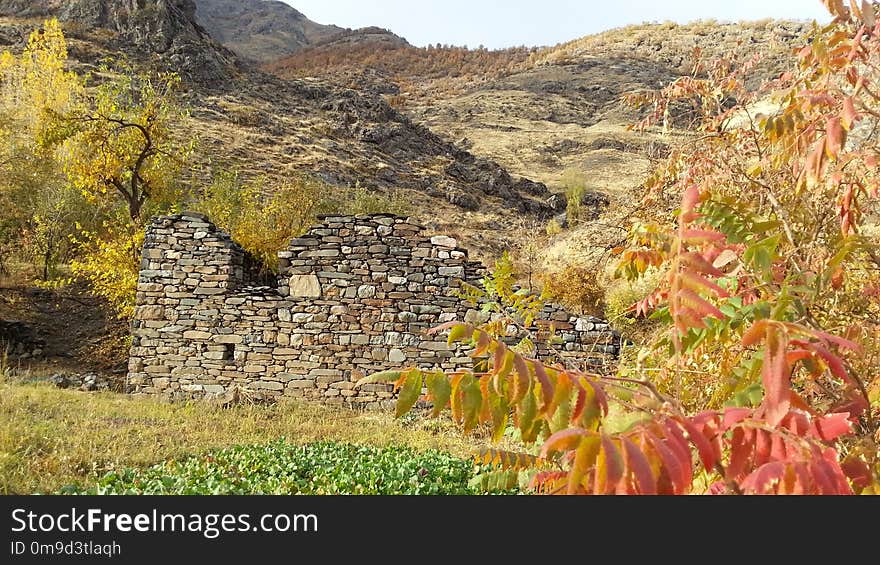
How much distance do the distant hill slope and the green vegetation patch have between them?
73.1 meters

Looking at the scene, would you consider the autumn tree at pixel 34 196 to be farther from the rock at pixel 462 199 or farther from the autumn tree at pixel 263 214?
the rock at pixel 462 199

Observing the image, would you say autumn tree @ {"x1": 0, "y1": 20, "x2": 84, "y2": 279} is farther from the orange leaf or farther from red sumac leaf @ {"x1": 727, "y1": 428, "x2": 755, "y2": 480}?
red sumac leaf @ {"x1": 727, "y1": 428, "x2": 755, "y2": 480}

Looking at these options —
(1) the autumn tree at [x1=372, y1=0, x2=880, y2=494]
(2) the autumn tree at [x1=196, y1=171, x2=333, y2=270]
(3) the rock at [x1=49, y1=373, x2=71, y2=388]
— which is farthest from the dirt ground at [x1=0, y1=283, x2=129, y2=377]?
(1) the autumn tree at [x1=372, y1=0, x2=880, y2=494]

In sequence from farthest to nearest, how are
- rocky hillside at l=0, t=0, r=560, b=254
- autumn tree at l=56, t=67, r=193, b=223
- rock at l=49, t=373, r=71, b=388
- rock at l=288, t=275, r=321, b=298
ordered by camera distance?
rocky hillside at l=0, t=0, r=560, b=254 < autumn tree at l=56, t=67, r=193, b=223 < rock at l=288, t=275, r=321, b=298 < rock at l=49, t=373, r=71, b=388

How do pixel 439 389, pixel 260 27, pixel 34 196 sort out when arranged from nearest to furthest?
pixel 439 389
pixel 34 196
pixel 260 27

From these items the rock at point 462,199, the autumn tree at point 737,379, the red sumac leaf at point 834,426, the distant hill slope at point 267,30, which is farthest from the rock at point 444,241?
the distant hill slope at point 267,30

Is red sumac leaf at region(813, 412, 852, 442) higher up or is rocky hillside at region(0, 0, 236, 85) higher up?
rocky hillside at region(0, 0, 236, 85)

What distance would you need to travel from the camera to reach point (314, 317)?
9875 mm

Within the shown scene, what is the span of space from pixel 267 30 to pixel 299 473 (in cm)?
9603

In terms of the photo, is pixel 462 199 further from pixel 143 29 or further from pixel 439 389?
pixel 439 389

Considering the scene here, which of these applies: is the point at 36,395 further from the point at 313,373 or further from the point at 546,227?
the point at 546,227

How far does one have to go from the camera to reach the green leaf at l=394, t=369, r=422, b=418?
183 centimetres

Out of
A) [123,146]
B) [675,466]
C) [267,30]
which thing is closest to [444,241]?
[123,146]
